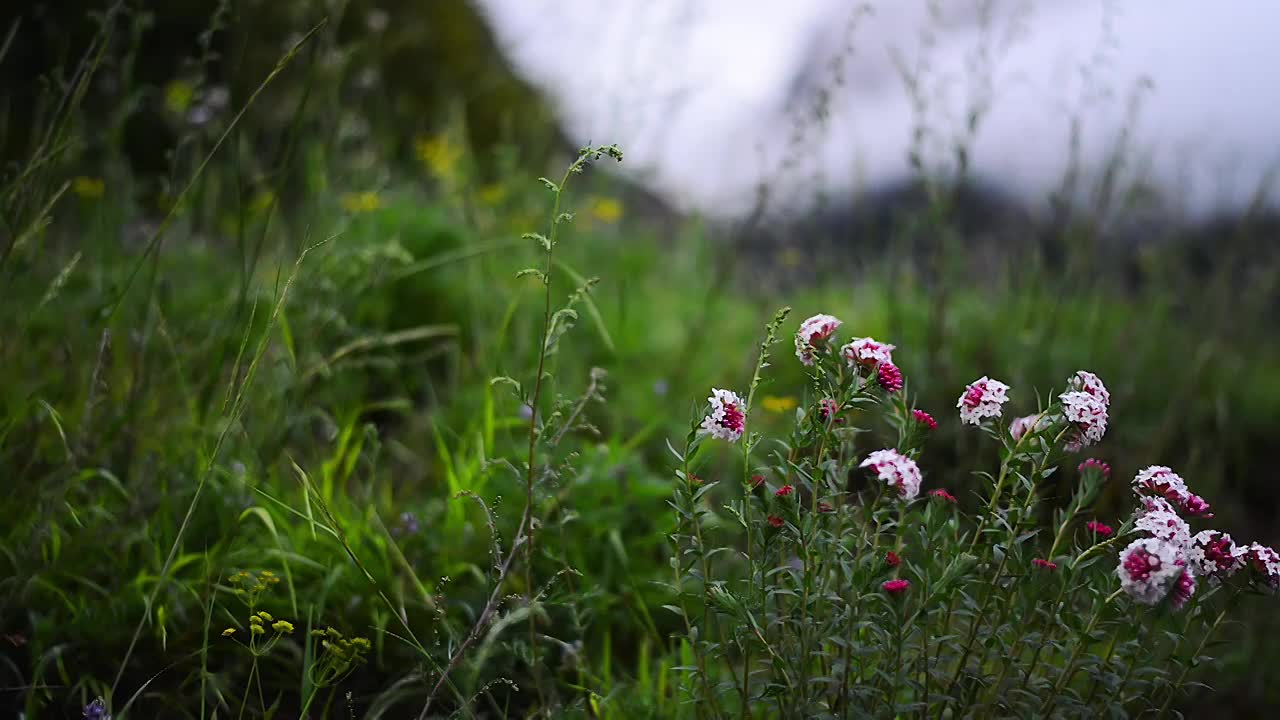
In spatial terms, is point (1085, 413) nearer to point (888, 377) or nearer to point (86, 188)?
point (888, 377)

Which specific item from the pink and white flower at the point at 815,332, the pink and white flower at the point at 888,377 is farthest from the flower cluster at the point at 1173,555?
the pink and white flower at the point at 815,332

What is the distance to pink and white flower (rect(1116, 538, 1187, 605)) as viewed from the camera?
1.09 m

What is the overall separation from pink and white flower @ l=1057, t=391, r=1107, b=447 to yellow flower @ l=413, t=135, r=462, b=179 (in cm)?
303

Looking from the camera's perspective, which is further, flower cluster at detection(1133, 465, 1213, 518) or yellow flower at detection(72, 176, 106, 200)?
yellow flower at detection(72, 176, 106, 200)

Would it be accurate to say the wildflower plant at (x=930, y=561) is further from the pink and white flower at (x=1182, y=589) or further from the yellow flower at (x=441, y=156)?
the yellow flower at (x=441, y=156)

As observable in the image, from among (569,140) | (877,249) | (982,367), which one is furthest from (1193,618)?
(569,140)

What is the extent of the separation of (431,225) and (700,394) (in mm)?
1303

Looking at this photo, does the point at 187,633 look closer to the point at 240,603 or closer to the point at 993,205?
the point at 240,603

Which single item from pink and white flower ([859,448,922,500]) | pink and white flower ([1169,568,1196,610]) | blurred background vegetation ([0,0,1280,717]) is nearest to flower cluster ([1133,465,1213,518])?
pink and white flower ([1169,568,1196,610])

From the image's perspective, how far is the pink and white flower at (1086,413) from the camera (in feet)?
3.79

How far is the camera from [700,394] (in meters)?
2.84

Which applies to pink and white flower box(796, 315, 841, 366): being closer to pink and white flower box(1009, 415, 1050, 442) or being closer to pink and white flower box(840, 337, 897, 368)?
pink and white flower box(840, 337, 897, 368)

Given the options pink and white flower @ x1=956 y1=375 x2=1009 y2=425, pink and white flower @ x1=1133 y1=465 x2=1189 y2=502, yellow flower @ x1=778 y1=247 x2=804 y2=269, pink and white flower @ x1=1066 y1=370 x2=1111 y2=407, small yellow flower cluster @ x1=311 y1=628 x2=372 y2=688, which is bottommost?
small yellow flower cluster @ x1=311 y1=628 x2=372 y2=688

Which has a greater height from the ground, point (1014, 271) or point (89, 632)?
point (1014, 271)
